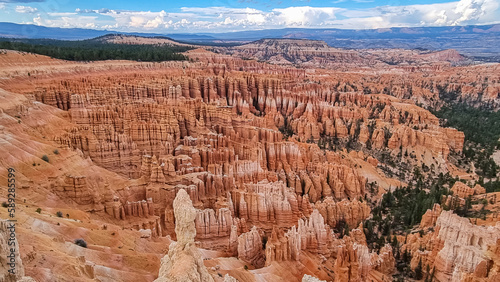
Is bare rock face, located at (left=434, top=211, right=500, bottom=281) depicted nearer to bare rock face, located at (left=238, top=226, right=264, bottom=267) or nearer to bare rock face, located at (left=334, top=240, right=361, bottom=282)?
bare rock face, located at (left=334, top=240, right=361, bottom=282)

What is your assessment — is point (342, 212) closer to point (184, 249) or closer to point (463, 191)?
point (463, 191)

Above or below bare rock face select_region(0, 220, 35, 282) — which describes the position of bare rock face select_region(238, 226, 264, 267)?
below

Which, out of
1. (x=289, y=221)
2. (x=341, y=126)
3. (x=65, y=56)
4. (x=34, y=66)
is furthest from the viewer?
(x=65, y=56)

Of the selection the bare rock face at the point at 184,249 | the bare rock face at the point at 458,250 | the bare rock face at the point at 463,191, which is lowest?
the bare rock face at the point at 463,191

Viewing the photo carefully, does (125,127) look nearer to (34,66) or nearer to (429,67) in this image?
(34,66)

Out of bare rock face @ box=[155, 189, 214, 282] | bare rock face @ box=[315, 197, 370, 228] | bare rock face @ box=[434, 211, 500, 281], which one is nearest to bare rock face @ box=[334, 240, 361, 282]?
bare rock face @ box=[434, 211, 500, 281]

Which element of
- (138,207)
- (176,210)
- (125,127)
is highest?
(176,210)

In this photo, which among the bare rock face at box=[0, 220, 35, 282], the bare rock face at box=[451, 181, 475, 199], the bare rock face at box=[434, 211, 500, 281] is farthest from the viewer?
the bare rock face at box=[451, 181, 475, 199]

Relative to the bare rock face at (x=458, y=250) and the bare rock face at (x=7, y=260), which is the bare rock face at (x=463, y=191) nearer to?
the bare rock face at (x=458, y=250)

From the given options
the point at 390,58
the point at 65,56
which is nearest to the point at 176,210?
the point at 65,56

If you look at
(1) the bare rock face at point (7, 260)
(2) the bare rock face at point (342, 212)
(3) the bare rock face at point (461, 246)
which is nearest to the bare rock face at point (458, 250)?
(3) the bare rock face at point (461, 246)

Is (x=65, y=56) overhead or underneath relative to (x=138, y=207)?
overhead
